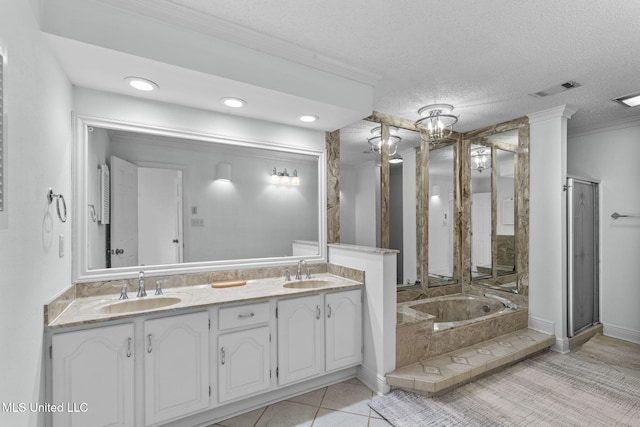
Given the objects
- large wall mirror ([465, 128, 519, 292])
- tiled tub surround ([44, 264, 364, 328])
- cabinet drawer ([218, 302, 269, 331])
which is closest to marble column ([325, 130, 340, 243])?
tiled tub surround ([44, 264, 364, 328])

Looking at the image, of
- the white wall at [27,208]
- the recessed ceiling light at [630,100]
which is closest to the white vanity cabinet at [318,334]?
the white wall at [27,208]

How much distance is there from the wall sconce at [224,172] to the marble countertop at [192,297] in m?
0.86

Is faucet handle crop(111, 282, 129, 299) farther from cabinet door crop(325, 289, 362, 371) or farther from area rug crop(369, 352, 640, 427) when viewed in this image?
area rug crop(369, 352, 640, 427)

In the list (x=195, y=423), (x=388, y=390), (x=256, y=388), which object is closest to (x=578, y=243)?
(x=388, y=390)

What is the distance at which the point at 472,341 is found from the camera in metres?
2.95

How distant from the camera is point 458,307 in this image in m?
3.67

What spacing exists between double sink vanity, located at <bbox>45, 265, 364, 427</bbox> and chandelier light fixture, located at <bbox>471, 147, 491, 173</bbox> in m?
2.35

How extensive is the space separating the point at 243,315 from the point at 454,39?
2.22 meters

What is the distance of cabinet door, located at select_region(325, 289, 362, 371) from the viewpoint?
95.0 inches

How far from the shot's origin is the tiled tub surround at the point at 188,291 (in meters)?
1.68

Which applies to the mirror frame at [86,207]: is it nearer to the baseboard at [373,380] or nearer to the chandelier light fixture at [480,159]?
the baseboard at [373,380]

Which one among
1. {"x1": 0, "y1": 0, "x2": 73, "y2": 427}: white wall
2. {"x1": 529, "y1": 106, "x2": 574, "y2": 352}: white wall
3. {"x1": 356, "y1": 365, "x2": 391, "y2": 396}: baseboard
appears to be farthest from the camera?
{"x1": 529, "y1": 106, "x2": 574, "y2": 352}: white wall

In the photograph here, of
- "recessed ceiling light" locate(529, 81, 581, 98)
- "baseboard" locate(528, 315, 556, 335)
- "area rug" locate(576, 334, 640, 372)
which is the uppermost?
"recessed ceiling light" locate(529, 81, 581, 98)

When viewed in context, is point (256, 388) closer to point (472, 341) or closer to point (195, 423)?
point (195, 423)
